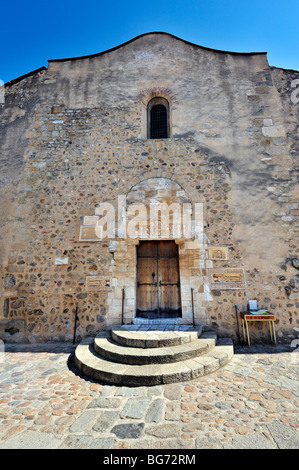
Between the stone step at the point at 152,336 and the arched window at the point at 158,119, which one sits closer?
the stone step at the point at 152,336

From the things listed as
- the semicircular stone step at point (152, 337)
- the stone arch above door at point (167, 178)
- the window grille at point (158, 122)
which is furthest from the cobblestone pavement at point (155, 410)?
the window grille at point (158, 122)

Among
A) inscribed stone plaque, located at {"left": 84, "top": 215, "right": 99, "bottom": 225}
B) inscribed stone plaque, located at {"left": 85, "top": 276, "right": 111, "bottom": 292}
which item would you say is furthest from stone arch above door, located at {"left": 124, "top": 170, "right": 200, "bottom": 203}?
inscribed stone plaque, located at {"left": 85, "top": 276, "right": 111, "bottom": 292}

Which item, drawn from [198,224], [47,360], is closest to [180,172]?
[198,224]

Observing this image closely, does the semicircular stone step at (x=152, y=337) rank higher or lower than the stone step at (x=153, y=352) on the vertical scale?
higher

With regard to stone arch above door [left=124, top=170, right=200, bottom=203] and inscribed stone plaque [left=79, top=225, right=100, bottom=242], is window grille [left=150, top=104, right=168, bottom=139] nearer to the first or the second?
stone arch above door [left=124, top=170, right=200, bottom=203]

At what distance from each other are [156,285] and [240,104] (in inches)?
218

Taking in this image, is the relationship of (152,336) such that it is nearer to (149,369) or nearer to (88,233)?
(149,369)

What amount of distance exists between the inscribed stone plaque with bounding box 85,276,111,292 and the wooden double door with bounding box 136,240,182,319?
0.77 metres

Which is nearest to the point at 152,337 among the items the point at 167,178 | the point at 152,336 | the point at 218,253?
the point at 152,336

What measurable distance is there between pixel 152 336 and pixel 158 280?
1609 millimetres

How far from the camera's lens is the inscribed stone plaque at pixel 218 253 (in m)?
5.48

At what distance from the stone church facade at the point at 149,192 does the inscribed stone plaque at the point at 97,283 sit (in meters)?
0.03

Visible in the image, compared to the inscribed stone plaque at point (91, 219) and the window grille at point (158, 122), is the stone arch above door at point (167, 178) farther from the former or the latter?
the window grille at point (158, 122)

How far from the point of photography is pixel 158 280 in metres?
5.68
